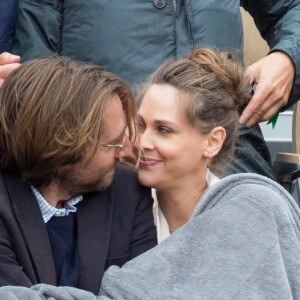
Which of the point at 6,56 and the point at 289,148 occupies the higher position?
the point at 6,56

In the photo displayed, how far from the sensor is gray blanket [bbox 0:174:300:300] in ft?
6.15

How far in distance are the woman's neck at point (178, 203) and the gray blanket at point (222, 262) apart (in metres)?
0.34

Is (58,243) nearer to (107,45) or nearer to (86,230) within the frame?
(86,230)

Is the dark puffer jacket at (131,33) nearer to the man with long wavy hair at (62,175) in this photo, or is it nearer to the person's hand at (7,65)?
the person's hand at (7,65)

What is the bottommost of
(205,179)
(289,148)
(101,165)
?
(289,148)

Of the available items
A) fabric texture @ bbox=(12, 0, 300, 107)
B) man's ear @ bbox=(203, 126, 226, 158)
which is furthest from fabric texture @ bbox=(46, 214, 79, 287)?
fabric texture @ bbox=(12, 0, 300, 107)

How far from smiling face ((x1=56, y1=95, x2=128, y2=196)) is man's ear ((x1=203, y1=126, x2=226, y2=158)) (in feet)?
1.35

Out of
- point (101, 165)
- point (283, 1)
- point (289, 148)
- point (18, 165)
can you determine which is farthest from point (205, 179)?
point (289, 148)

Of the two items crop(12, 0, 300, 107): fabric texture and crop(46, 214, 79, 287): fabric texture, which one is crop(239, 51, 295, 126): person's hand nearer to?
crop(12, 0, 300, 107): fabric texture

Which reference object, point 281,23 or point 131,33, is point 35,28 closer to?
point 131,33

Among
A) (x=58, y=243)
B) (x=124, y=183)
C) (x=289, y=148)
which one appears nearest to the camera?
(x=58, y=243)

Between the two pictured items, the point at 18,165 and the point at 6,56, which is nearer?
the point at 18,165

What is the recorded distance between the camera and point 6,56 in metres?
2.26

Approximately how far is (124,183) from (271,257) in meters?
0.53
